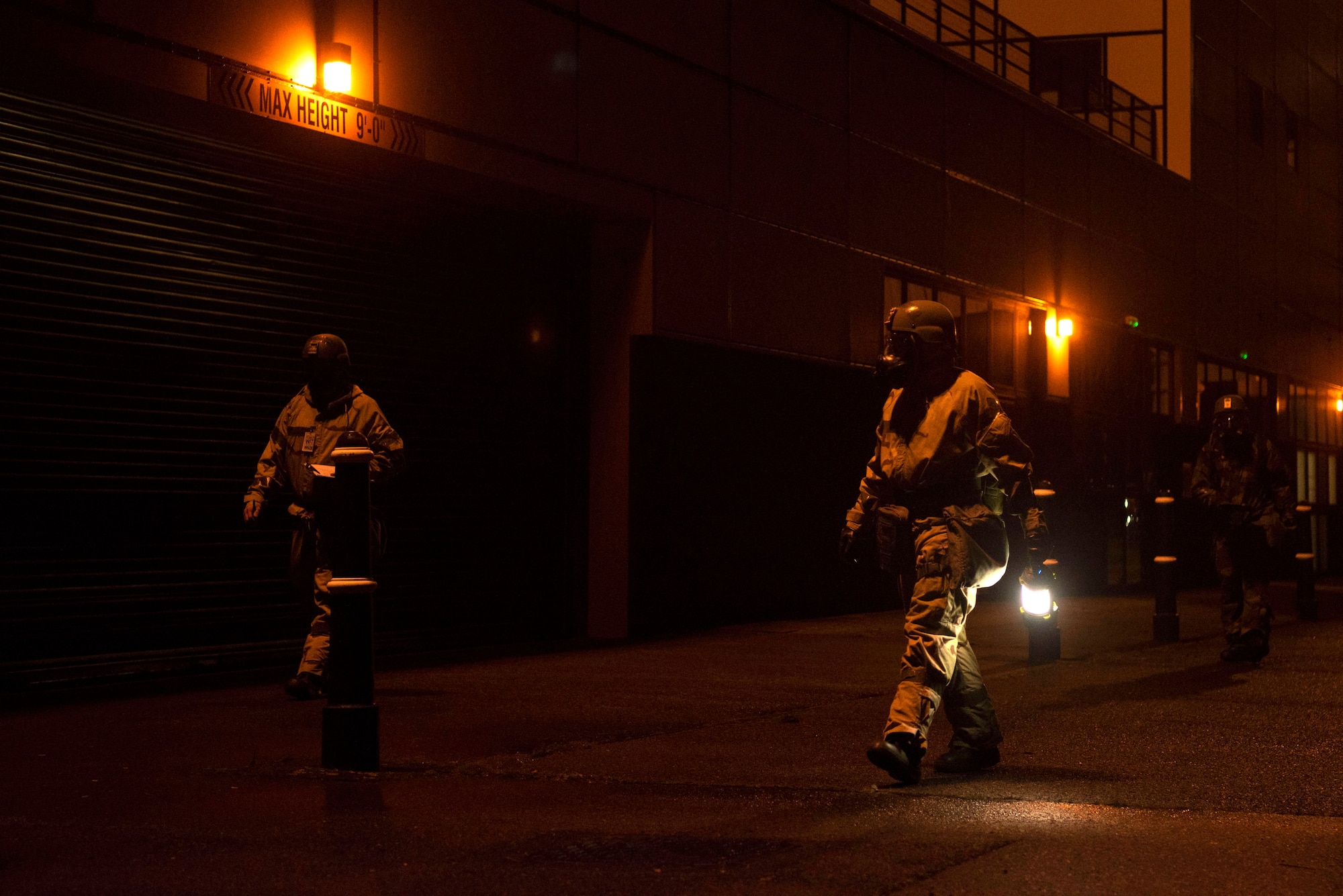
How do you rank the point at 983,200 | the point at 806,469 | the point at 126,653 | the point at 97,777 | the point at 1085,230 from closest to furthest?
Result: the point at 97,777 < the point at 126,653 < the point at 806,469 < the point at 983,200 < the point at 1085,230

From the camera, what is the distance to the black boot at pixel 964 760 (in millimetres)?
6691

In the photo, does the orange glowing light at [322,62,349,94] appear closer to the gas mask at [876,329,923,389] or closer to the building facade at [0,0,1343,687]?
the building facade at [0,0,1343,687]

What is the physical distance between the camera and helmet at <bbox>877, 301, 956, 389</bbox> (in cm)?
671

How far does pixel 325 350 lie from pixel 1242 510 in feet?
22.8

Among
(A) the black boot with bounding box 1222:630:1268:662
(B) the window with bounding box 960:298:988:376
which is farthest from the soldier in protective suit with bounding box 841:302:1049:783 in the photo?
(B) the window with bounding box 960:298:988:376

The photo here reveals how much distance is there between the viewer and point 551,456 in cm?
1346

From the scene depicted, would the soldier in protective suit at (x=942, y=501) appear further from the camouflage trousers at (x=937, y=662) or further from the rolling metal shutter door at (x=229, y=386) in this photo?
the rolling metal shutter door at (x=229, y=386)

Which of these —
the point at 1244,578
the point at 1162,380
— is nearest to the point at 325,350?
the point at 1244,578

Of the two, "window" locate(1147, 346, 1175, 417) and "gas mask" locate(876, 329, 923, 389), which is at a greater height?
"window" locate(1147, 346, 1175, 417)

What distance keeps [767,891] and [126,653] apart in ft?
20.9

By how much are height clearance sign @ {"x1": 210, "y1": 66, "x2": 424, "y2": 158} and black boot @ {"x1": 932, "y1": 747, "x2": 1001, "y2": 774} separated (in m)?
5.91

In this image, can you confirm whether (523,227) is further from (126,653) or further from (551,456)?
(126,653)

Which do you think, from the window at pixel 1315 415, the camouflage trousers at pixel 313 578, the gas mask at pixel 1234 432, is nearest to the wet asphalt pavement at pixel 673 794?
the camouflage trousers at pixel 313 578

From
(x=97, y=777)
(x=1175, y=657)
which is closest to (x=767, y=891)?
(x=97, y=777)
